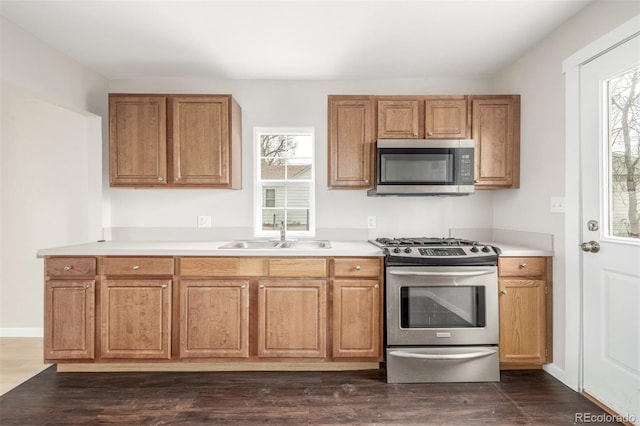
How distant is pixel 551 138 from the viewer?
2.52m

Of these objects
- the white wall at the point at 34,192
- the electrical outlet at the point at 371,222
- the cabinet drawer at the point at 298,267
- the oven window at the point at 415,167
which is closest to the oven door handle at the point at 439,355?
the cabinet drawer at the point at 298,267

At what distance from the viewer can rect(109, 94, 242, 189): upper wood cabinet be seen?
2869 mm

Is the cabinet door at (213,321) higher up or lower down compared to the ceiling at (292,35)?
lower down

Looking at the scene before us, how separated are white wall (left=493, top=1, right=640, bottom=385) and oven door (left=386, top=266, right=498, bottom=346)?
442mm

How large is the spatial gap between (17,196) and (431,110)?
156 inches

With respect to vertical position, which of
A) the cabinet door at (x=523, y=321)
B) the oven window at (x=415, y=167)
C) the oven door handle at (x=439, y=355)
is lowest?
the oven door handle at (x=439, y=355)

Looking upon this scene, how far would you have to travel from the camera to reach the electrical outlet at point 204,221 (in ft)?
10.7

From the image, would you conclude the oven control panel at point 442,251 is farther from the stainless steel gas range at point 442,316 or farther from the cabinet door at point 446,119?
the cabinet door at point 446,119

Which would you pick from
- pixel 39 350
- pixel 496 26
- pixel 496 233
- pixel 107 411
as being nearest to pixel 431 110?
pixel 496 26

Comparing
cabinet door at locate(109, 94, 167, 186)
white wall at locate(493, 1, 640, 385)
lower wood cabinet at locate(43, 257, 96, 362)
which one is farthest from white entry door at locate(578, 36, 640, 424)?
lower wood cabinet at locate(43, 257, 96, 362)

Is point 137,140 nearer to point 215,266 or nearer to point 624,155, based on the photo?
point 215,266

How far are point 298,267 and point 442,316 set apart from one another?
Result: 109 centimetres

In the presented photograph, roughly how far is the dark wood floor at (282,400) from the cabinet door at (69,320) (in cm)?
20

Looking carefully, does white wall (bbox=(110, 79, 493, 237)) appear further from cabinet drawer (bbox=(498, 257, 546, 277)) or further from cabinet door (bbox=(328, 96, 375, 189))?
cabinet drawer (bbox=(498, 257, 546, 277))
